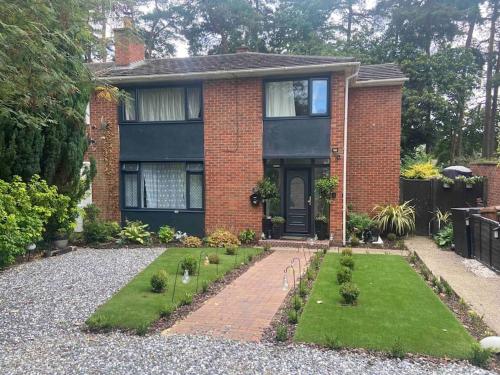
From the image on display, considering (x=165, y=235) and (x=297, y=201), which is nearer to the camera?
(x=165, y=235)

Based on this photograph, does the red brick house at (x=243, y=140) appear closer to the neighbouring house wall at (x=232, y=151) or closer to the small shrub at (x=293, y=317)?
the neighbouring house wall at (x=232, y=151)

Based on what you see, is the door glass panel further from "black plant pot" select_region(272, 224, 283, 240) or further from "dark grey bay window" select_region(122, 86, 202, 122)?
"dark grey bay window" select_region(122, 86, 202, 122)

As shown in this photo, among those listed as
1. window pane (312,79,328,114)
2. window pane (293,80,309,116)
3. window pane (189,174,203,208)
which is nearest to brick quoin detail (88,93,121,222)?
window pane (189,174,203,208)

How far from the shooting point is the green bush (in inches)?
465

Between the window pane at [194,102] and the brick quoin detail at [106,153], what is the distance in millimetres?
2451

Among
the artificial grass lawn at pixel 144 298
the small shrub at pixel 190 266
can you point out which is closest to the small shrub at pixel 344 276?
the artificial grass lawn at pixel 144 298

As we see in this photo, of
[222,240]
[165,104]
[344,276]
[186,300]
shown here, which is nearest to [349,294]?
[344,276]

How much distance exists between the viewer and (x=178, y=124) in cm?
1254

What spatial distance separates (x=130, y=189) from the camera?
519 inches

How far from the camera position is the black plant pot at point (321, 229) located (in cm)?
1162

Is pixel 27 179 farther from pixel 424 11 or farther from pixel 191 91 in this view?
pixel 424 11

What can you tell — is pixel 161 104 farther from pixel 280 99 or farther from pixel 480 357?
pixel 480 357

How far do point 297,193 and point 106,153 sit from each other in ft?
20.5

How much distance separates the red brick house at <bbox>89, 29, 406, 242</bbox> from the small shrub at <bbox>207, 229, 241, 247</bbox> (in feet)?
2.25
